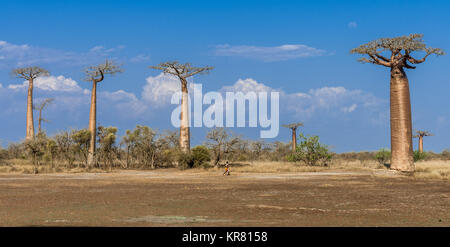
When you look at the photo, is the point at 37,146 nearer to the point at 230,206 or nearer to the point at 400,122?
→ the point at 400,122

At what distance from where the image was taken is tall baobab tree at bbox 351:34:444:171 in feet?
103

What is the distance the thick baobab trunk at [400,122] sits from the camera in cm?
3131

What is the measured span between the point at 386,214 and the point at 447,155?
205 feet

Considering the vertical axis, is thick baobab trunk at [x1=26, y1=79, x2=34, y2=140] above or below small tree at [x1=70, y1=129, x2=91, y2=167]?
above

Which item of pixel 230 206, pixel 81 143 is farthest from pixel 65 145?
pixel 230 206

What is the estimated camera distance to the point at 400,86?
3192 centimetres

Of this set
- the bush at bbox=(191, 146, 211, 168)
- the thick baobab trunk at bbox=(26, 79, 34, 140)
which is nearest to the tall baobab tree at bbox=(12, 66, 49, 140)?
the thick baobab trunk at bbox=(26, 79, 34, 140)

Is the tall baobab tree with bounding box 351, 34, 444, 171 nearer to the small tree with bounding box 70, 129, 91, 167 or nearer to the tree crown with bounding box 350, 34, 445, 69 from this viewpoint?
the tree crown with bounding box 350, 34, 445, 69

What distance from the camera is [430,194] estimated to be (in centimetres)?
1834

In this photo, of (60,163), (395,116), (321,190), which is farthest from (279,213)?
(60,163)

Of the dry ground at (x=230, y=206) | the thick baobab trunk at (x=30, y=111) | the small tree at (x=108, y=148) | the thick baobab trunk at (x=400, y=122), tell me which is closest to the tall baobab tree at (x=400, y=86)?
the thick baobab trunk at (x=400, y=122)

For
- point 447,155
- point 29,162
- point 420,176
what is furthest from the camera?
point 447,155

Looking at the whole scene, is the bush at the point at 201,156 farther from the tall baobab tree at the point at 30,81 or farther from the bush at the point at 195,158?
the tall baobab tree at the point at 30,81
